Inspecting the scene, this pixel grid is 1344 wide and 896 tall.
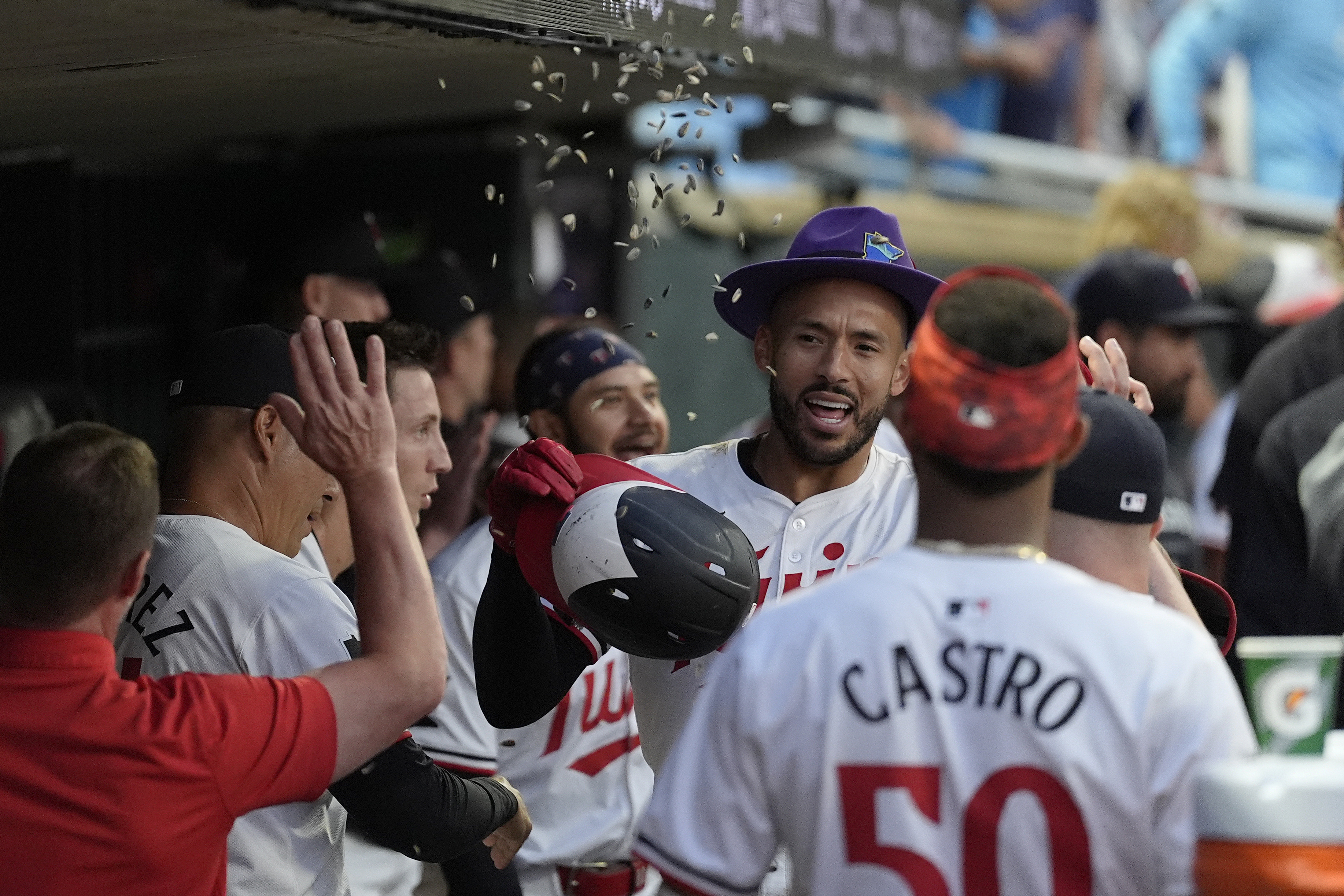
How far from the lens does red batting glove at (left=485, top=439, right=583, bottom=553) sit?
9.68 ft

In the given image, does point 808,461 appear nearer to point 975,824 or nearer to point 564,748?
point 564,748

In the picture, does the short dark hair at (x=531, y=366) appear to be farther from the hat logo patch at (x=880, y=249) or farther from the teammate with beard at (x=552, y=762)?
the hat logo patch at (x=880, y=249)

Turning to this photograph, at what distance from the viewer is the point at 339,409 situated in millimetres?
2486

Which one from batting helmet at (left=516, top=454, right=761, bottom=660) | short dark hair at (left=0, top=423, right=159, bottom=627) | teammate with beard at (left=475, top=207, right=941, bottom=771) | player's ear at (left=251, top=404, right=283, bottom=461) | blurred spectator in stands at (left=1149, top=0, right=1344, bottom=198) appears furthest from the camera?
blurred spectator in stands at (left=1149, top=0, right=1344, bottom=198)

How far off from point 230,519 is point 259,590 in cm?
26

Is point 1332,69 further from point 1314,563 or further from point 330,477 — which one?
point 330,477

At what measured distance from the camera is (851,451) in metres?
3.40

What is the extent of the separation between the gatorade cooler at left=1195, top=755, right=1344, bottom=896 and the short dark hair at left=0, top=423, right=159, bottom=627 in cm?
160

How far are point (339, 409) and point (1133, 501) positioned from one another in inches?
52.4


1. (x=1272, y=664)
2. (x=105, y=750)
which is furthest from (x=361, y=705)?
(x=1272, y=664)

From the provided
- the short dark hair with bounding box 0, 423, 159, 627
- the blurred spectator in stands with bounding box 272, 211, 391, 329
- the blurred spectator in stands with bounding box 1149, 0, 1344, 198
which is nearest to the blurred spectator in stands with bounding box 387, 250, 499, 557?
the blurred spectator in stands with bounding box 272, 211, 391, 329

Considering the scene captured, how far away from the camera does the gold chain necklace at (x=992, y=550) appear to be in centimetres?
216

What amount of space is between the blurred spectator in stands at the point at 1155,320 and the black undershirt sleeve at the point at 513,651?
11.3 feet

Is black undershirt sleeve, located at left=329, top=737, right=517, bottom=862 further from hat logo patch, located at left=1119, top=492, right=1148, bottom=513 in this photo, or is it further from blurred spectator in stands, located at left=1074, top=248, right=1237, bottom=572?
blurred spectator in stands, located at left=1074, top=248, right=1237, bottom=572
